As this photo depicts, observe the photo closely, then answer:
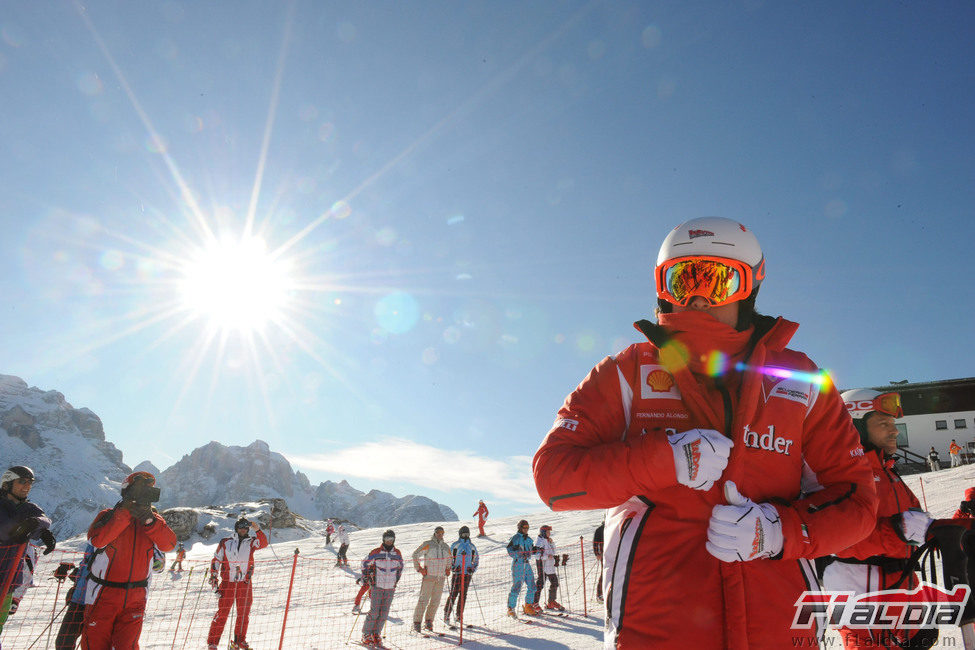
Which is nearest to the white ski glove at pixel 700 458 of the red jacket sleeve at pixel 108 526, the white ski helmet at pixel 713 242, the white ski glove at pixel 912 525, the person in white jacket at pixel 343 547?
the white ski helmet at pixel 713 242

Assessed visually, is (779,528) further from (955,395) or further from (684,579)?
(955,395)

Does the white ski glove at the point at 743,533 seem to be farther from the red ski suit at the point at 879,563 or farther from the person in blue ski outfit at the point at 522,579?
the person in blue ski outfit at the point at 522,579

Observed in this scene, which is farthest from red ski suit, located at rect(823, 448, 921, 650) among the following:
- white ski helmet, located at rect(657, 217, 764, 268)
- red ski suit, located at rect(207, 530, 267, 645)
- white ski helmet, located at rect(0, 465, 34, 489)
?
red ski suit, located at rect(207, 530, 267, 645)

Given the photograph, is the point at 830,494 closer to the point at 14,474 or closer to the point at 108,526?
the point at 108,526

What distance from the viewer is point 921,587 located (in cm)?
361

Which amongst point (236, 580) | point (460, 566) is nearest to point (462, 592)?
point (460, 566)

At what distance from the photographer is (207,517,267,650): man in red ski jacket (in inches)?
314

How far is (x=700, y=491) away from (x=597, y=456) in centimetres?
36

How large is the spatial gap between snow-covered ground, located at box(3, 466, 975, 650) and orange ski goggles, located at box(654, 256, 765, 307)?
545cm

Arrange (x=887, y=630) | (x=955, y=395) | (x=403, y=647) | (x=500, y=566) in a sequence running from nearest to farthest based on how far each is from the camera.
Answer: (x=887, y=630)
(x=403, y=647)
(x=500, y=566)
(x=955, y=395)

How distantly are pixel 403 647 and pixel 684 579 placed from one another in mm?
8767

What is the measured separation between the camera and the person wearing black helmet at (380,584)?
881cm

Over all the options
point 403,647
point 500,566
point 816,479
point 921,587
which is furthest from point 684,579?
point 500,566

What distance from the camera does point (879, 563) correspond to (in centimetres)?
367
